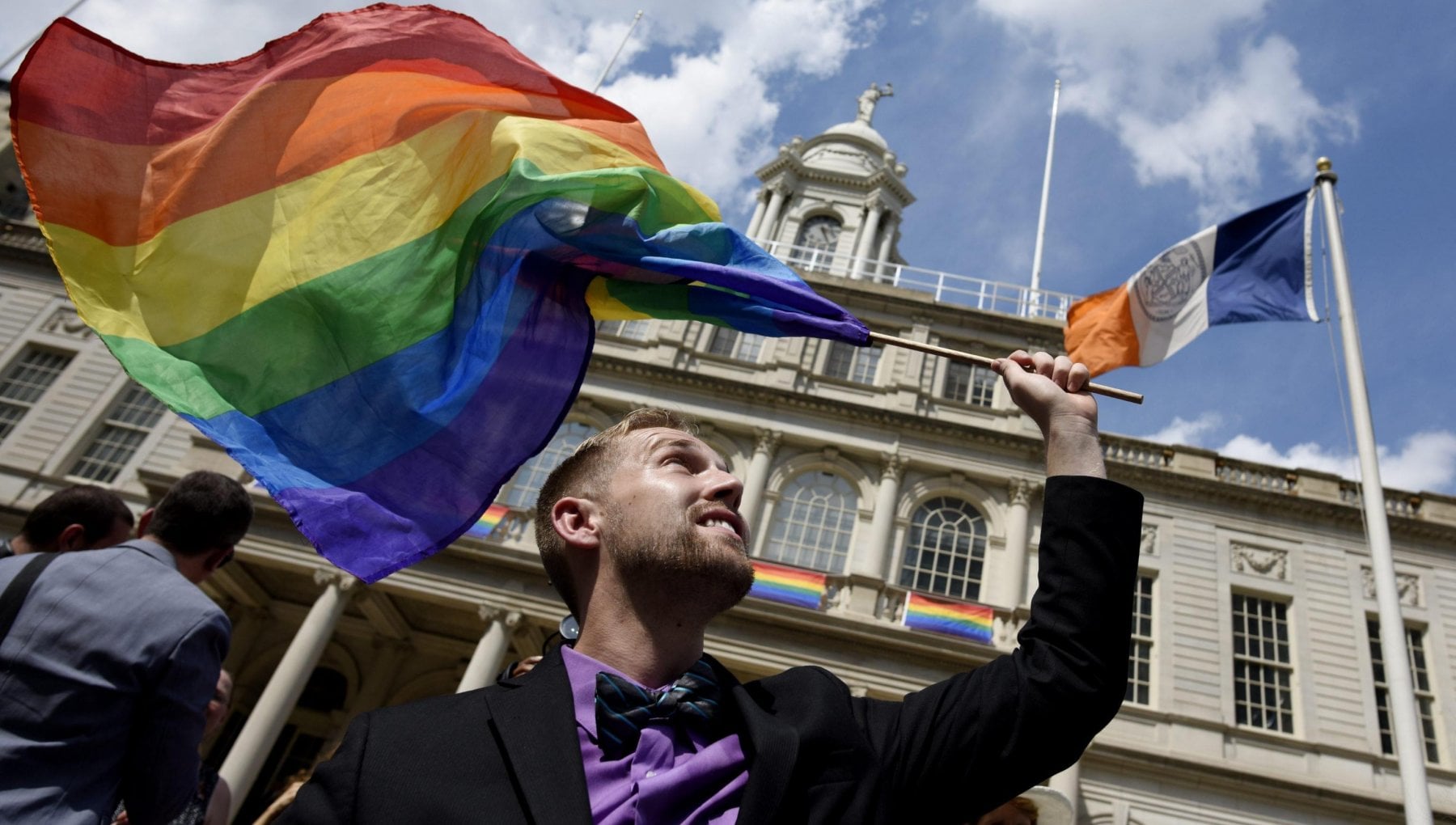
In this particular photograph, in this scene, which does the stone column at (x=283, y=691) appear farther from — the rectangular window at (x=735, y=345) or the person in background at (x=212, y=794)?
the person in background at (x=212, y=794)

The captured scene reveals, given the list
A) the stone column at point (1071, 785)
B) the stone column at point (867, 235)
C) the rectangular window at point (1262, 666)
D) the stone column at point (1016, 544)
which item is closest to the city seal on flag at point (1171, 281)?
the stone column at point (1016, 544)

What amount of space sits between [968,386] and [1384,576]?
13496 millimetres

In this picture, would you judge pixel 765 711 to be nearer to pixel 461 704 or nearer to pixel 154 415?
pixel 461 704

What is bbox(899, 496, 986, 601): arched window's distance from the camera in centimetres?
1934

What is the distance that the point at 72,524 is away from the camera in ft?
13.0

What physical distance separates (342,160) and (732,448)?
17127 millimetres

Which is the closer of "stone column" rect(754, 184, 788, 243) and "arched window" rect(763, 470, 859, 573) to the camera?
"arched window" rect(763, 470, 859, 573)

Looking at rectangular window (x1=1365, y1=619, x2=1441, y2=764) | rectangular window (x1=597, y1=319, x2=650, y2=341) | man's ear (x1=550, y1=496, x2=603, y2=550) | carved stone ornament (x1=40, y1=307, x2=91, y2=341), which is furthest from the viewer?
carved stone ornament (x1=40, y1=307, x2=91, y2=341)

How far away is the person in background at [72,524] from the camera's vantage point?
3951 millimetres

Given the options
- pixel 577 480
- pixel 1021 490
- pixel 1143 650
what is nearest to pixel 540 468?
pixel 1021 490

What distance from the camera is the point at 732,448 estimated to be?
21.0 metres

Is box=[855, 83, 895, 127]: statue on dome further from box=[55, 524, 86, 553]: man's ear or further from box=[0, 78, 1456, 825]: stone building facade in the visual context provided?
box=[55, 524, 86, 553]: man's ear

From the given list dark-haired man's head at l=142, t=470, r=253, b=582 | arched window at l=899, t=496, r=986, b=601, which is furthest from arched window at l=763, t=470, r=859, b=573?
dark-haired man's head at l=142, t=470, r=253, b=582

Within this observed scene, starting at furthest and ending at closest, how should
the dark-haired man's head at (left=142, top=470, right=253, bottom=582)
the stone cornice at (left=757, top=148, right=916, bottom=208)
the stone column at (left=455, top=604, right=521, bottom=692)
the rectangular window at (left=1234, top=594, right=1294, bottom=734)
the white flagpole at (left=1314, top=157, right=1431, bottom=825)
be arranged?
the stone cornice at (left=757, top=148, right=916, bottom=208) < the rectangular window at (left=1234, top=594, right=1294, bottom=734) < the stone column at (left=455, top=604, right=521, bottom=692) < the white flagpole at (left=1314, top=157, right=1431, bottom=825) < the dark-haired man's head at (left=142, top=470, right=253, bottom=582)
